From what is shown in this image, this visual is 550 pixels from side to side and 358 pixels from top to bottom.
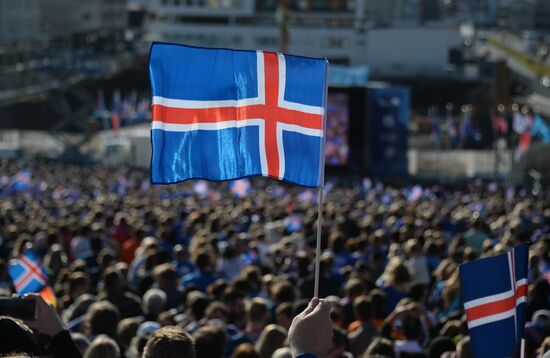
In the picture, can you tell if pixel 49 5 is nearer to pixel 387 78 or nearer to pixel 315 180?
pixel 387 78

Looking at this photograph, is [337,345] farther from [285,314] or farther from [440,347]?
[285,314]

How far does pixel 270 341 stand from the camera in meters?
8.75

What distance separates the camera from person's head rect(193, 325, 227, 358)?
8328mm

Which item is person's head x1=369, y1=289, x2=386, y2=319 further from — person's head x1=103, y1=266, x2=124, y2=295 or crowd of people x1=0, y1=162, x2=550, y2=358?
person's head x1=103, y1=266, x2=124, y2=295

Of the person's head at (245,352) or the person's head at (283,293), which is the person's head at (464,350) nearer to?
the person's head at (245,352)

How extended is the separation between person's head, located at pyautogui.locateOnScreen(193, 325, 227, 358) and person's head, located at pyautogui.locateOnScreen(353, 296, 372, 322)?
1.79 metres

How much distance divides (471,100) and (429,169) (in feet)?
200

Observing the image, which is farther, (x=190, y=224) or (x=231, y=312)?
(x=190, y=224)

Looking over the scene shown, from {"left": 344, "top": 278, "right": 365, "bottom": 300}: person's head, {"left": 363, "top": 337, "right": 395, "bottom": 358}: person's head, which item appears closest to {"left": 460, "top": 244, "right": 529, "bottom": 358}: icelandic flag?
{"left": 363, "top": 337, "right": 395, "bottom": 358}: person's head

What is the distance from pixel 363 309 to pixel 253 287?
2.29m

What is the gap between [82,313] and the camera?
10.4 metres

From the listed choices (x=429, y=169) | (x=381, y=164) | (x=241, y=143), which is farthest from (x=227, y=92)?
(x=429, y=169)

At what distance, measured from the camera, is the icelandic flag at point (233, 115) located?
8.11 m

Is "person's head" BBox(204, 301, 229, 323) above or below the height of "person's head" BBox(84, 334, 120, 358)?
below
